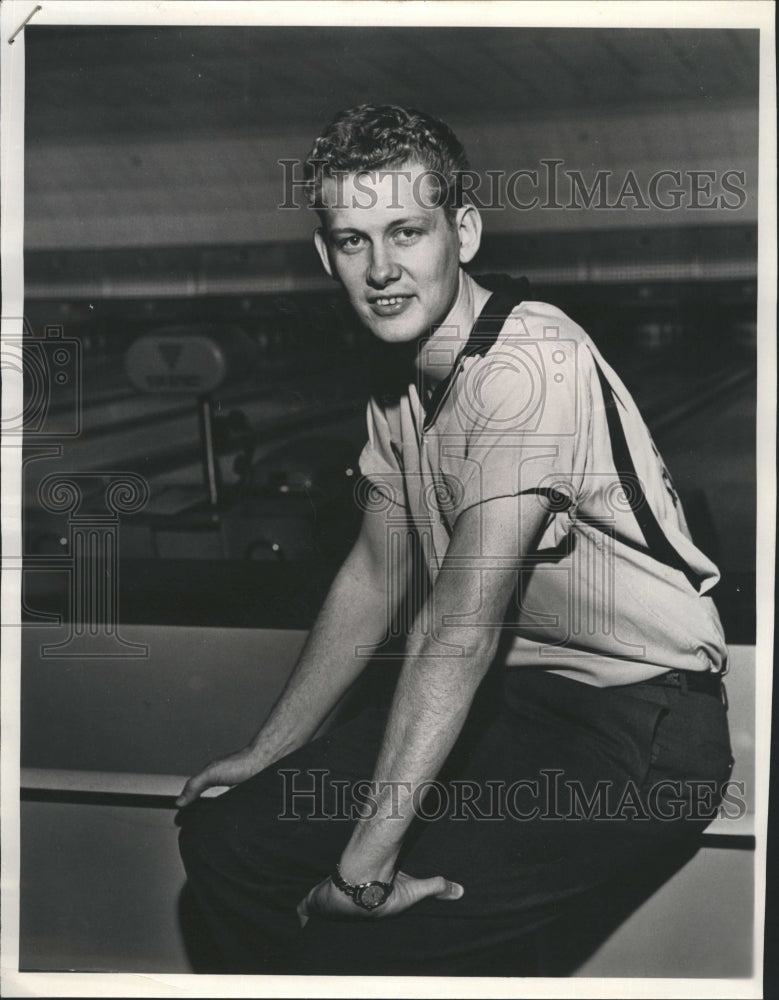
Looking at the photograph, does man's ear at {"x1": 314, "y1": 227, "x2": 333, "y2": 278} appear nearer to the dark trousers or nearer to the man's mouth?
the man's mouth

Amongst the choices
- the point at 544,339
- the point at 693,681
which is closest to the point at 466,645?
the point at 693,681

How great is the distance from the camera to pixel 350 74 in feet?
6.00

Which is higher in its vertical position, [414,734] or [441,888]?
[414,734]

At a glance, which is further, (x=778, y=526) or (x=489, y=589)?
(x=778, y=526)

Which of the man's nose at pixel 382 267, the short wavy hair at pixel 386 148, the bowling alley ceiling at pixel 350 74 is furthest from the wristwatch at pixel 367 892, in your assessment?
the bowling alley ceiling at pixel 350 74

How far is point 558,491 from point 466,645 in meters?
0.32

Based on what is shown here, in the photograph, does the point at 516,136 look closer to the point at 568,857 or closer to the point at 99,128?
the point at 99,128

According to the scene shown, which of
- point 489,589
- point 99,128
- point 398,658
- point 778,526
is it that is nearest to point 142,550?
point 398,658

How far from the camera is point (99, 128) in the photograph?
187 centimetres

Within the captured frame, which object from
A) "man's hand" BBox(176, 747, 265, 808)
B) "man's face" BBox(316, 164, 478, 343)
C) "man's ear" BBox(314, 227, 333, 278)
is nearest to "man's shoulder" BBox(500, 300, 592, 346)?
"man's face" BBox(316, 164, 478, 343)

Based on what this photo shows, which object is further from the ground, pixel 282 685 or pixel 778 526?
pixel 778 526

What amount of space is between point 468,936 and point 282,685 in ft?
1.85

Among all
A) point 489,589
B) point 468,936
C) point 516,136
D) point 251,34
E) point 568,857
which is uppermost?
point 251,34

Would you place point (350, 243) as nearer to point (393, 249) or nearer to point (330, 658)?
point (393, 249)
